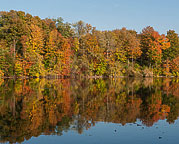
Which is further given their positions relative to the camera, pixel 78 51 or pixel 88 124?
pixel 78 51

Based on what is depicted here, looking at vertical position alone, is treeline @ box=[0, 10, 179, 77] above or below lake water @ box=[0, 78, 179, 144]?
above

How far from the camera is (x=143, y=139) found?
794cm

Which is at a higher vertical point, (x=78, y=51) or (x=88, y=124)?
(x=78, y=51)

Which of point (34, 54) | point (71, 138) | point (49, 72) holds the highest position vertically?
point (34, 54)

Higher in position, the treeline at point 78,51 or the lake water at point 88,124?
the treeline at point 78,51

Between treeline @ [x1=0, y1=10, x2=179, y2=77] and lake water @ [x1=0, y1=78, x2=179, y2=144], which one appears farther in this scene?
treeline @ [x1=0, y1=10, x2=179, y2=77]

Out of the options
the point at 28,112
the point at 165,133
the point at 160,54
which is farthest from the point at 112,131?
the point at 160,54

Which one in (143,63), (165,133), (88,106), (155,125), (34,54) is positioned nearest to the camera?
(165,133)

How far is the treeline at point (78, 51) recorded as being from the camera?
49.3m

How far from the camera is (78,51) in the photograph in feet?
198

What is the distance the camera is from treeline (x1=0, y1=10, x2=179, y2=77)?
162ft

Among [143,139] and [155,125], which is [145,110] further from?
[143,139]

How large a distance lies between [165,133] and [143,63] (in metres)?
57.7

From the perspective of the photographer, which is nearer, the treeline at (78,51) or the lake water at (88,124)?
the lake water at (88,124)
